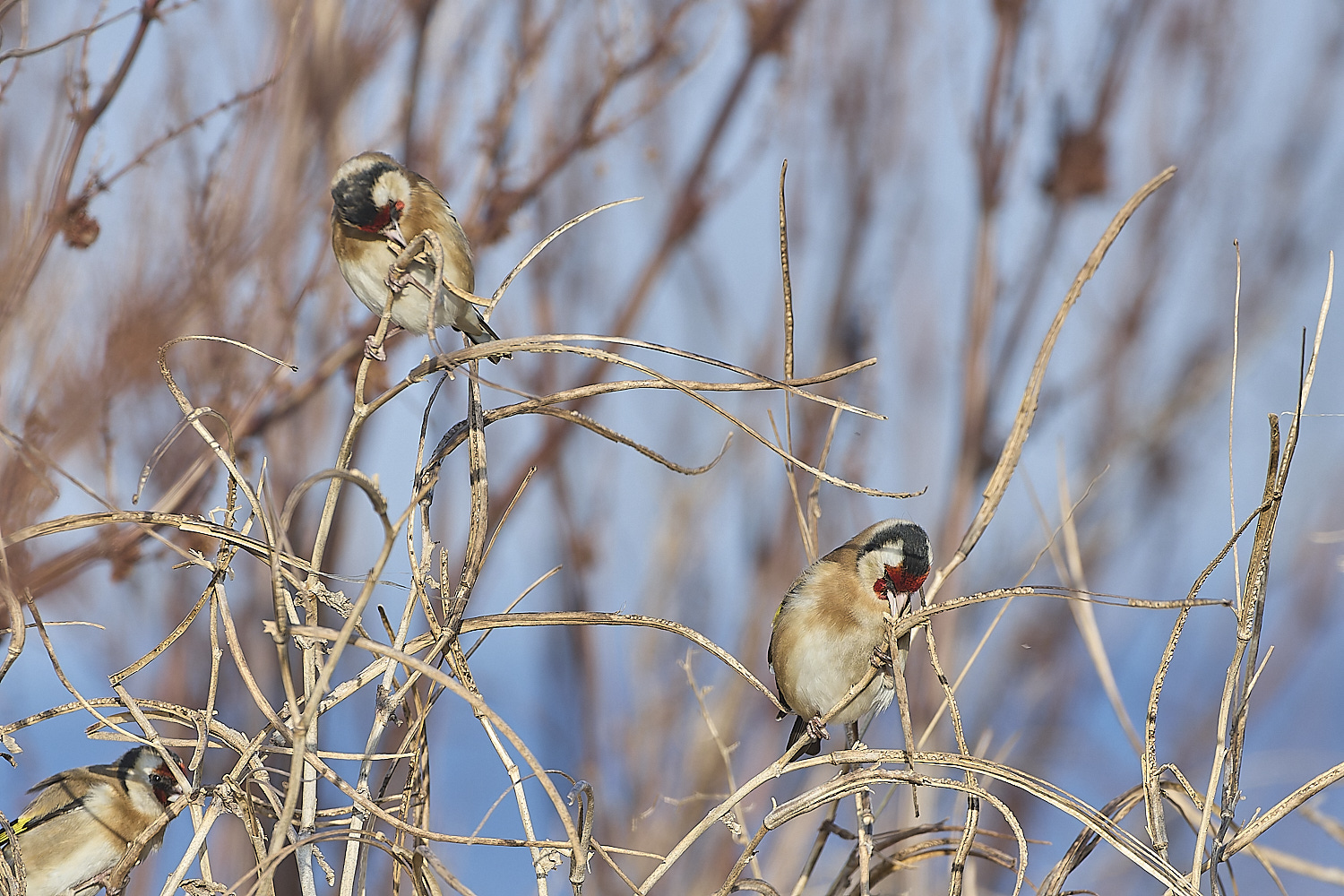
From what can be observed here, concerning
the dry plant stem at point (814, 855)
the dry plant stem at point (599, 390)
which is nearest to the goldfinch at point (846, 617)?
the dry plant stem at point (814, 855)

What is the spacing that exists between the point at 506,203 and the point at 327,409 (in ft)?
4.04

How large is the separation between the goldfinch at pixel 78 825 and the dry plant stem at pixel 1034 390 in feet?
6.62

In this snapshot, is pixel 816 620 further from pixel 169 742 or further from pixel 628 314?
pixel 628 314

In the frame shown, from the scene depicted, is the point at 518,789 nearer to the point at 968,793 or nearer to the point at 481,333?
the point at 968,793

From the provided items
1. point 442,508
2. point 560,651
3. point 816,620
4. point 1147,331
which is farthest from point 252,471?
point 1147,331

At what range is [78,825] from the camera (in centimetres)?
255

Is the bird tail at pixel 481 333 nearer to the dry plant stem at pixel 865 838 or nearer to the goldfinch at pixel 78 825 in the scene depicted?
the goldfinch at pixel 78 825

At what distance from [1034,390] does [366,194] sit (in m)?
1.43

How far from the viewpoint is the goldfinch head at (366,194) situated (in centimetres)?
213

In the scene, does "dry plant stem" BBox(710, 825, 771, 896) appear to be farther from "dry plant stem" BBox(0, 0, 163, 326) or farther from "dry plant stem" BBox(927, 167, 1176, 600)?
"dry plant stem" BBox(0, 0, 163, 326)

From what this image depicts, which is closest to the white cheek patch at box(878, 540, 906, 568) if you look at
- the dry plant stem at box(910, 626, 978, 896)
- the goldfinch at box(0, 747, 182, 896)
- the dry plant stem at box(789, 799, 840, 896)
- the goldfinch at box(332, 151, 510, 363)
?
the dry plant stem at box(789, 799, 840, 896)

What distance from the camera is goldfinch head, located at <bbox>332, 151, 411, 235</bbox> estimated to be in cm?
213

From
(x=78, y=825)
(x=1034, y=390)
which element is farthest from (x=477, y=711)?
(x=78, y=825)

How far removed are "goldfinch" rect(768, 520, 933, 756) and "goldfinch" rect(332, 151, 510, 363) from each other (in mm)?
958
